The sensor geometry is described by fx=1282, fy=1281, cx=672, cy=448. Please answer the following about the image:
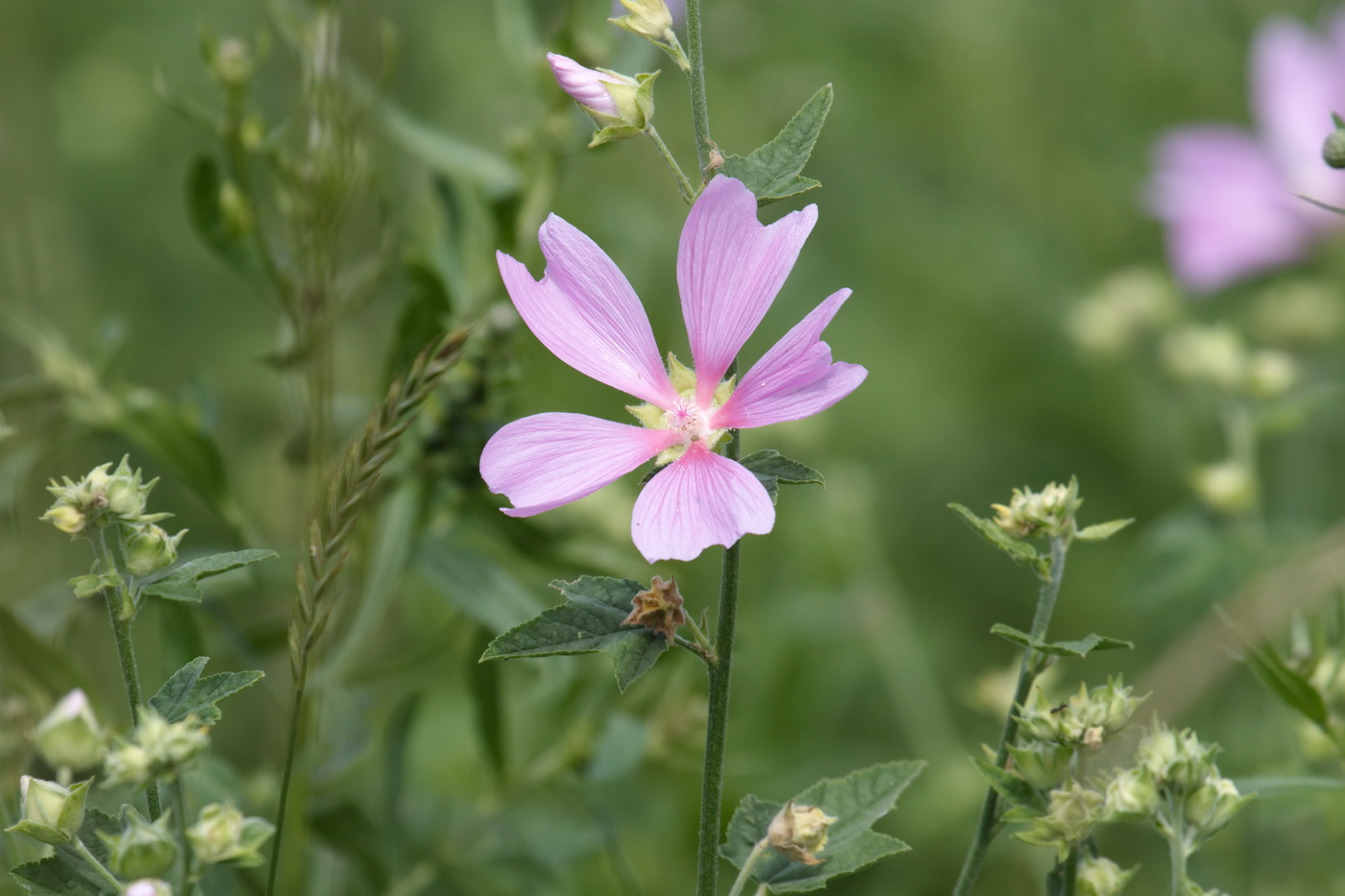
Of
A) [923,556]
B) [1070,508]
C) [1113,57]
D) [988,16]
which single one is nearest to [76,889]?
[1070,508]

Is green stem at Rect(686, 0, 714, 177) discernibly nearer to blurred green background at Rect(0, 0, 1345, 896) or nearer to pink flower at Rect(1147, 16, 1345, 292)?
blurred green background at Rect(0, 0, 1345, 896)

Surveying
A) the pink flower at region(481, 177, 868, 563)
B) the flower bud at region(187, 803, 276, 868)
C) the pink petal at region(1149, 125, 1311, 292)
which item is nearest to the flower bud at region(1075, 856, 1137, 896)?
the pink flower at region(481, 177, 868, 563)

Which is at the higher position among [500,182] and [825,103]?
[825,103]

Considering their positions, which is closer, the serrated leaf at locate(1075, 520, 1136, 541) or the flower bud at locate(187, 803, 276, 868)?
the flower bud at locate(187, 803, 276, 868)

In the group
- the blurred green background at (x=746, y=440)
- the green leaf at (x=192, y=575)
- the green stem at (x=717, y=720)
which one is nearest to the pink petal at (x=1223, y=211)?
the blurred green background at (x=746, y=440)

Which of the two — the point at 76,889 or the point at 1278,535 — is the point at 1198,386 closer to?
the point at 1278,535

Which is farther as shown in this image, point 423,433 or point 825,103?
point 423,433

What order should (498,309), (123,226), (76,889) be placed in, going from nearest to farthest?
(76,889)
(498,309)
(123,226)
